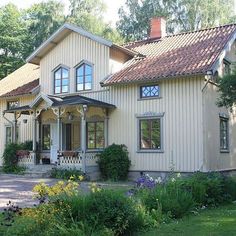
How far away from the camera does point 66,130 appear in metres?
25.6

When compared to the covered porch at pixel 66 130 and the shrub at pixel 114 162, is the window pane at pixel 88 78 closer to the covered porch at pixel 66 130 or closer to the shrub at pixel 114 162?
the covered porch at pixel 66 130

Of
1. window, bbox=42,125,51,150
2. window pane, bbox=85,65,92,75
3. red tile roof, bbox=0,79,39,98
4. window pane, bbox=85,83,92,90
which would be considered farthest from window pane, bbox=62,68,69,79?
window, bbox=42,125,51,150

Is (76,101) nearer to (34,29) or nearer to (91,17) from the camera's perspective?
(91,17)

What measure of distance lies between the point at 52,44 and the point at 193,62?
906cm

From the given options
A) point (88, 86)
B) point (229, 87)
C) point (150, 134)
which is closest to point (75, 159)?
point (150, 134)

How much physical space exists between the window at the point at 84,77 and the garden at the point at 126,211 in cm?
1185

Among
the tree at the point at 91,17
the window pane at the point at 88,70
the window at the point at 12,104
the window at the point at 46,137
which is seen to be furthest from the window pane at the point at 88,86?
the tree at the point at 91,17

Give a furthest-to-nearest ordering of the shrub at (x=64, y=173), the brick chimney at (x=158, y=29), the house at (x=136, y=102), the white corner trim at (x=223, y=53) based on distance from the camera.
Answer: the brick chimney at (x=158, y=29)
the shrub at (x=64, y=173)
the house at (x=136, y=102)
the white corner trim at (x=223, y=53)

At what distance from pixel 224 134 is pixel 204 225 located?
12.9 metres

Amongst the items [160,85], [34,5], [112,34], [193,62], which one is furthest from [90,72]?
[34,5]

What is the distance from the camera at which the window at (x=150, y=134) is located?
827 inches

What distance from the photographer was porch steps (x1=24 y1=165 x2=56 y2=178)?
2253 cm

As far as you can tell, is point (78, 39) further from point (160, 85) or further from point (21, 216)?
point (21, 216)

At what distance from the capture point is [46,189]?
907cm
